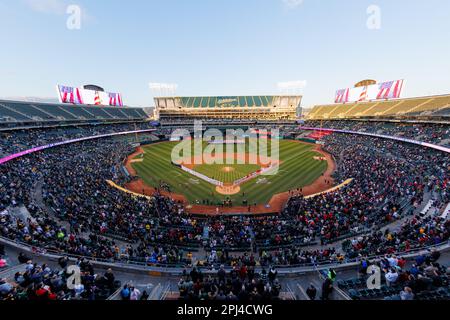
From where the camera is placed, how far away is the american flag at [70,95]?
58.5 meters

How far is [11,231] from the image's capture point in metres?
13.4

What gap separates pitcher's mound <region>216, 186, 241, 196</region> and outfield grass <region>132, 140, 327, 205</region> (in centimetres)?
66

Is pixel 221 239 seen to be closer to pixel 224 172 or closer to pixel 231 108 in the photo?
pixel 224 172

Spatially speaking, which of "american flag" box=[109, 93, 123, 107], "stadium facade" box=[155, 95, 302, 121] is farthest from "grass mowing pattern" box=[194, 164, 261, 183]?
"stadium facade" box=[155, 95, 302, 121]

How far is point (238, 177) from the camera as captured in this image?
3266cm

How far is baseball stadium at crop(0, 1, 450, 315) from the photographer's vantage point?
8828mm

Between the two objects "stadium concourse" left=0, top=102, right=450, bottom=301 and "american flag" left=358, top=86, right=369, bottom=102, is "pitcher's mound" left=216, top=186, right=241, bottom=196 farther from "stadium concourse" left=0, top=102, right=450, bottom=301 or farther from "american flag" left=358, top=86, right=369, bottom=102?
"american flag" left=358, top=86, right=369, bottom=102

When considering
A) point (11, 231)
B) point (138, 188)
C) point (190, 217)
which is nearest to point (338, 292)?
point (190, 217)

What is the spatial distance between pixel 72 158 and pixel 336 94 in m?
85.0

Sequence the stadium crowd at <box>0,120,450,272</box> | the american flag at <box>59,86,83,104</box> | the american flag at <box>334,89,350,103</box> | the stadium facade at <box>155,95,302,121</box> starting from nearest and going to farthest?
1. the stadium crowd at <box>0,120,450,272</box>
2. the american flag at <box>59,86,83,104</box>
3. the american flag at <box>334,89,350,103</box>
4. the stadium facade at <box>155,95,302,121</box>

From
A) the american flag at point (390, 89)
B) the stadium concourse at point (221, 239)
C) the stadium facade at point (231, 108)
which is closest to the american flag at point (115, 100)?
the stadium facade at point (231, 108)

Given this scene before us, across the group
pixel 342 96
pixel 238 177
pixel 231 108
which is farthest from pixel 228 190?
pixel 231 108

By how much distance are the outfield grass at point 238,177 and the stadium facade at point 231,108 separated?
54.6m

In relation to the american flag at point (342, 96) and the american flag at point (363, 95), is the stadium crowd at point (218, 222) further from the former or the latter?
the american flag at point (342, 96)
